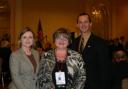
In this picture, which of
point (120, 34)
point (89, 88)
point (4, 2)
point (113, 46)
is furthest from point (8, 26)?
point (89, 88)

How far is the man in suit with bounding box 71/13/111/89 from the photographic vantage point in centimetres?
362

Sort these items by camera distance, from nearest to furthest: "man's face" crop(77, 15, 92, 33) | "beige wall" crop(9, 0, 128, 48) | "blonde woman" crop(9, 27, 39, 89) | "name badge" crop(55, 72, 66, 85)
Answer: "name badge" crop(55, 72, 66, 85) < "blonde woman" crop(9, 27, 39, 89) < "man's face" crop(77, 15, 92, 33) < "beige wall" crop(9, 0, 128, 48)

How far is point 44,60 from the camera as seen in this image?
3283 mm

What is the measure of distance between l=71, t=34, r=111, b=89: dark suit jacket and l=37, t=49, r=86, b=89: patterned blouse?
1.05ft

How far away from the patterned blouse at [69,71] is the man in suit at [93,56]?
0.32 m

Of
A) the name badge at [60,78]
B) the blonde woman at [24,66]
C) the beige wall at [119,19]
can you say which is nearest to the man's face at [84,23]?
the blonde woman at [24,66]

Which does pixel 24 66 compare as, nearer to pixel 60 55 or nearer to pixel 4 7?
pixel 60 55

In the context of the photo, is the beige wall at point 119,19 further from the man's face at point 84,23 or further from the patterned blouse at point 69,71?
the patterned blouse at point 69,71

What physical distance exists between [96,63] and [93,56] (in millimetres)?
92

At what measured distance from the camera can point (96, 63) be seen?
369 centimetres

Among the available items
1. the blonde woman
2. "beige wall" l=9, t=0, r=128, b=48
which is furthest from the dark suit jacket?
"beige wall" l=9, t=0, r=128, b=48

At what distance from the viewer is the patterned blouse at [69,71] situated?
3.21m

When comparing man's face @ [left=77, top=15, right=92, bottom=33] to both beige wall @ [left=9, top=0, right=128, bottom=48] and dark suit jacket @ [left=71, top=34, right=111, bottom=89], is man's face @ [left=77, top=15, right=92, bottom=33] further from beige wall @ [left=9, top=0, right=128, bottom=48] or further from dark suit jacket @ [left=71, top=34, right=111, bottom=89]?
beige wall @ [left=9, top=0, right=128, bottom=48]

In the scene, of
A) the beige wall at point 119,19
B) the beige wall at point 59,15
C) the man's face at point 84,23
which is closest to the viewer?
the man's face at point 84,23
